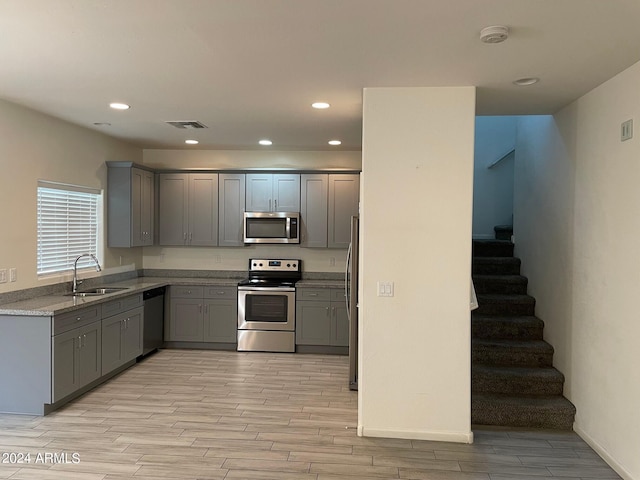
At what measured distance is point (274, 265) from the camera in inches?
253

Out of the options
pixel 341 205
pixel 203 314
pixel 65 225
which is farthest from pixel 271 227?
pixel 65 225

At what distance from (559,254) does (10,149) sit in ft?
15.9

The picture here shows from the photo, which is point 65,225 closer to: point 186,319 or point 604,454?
point 186,319

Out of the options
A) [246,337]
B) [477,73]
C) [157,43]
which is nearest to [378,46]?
[477,73]

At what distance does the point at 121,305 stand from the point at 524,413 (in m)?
3.92

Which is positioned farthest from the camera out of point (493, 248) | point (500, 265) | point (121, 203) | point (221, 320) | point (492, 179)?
point (492, 179)

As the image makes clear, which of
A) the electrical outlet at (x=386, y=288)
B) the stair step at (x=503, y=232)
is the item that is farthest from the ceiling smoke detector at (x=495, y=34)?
the stair step at (x=503, y=232)

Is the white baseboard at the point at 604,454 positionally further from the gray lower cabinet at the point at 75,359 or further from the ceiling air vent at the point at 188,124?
the ceiling air vent at the point at 188,124

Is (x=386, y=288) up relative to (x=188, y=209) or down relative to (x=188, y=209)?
down

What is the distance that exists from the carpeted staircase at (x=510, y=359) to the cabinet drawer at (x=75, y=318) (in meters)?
3.42

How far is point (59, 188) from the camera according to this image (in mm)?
4824

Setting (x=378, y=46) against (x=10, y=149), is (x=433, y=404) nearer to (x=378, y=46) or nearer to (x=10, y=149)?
(x=378, y=46)

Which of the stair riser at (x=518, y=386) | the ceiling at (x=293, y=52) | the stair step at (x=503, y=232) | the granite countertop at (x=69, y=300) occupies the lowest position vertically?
the stair riser at (x=518, y=386)

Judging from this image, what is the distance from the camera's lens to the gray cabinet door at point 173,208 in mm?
6320
